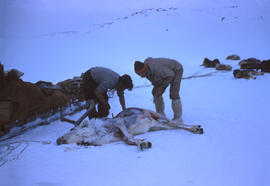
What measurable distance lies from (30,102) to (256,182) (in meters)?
3.83

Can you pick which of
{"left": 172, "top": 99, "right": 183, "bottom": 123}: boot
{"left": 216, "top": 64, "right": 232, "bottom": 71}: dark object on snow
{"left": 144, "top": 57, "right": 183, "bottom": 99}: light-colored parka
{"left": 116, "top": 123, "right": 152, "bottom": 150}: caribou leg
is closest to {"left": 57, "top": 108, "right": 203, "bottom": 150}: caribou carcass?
{"left": 116, "top": 123, "right": 152, "bottom": 150}: caribou leg

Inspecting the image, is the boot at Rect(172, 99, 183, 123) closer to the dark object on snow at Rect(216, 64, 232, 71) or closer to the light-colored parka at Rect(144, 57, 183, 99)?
the light-colored parka at Rect(144, 57, 183, 99)

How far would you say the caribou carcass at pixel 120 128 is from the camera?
357 cm

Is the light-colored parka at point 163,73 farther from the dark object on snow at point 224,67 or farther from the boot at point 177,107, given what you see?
the dark object on snow at point 224,67

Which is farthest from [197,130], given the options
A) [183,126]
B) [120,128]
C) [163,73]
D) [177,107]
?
[120,128]

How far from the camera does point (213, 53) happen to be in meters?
18.5

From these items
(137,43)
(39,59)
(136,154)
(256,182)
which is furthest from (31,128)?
(137,43)

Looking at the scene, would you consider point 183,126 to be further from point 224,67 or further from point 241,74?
point 224,67

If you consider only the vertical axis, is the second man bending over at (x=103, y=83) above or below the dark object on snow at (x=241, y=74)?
above

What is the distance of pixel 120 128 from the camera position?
368cm

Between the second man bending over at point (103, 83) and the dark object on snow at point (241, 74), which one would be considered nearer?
the second man bending over at point (103, 83)

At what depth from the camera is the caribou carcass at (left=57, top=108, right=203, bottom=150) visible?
357 centimetres

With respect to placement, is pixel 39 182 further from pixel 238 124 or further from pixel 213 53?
pixel 213 53

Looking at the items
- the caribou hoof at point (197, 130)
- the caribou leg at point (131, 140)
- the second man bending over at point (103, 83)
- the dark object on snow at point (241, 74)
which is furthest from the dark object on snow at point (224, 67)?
the caribou leg at point (131, 140)
